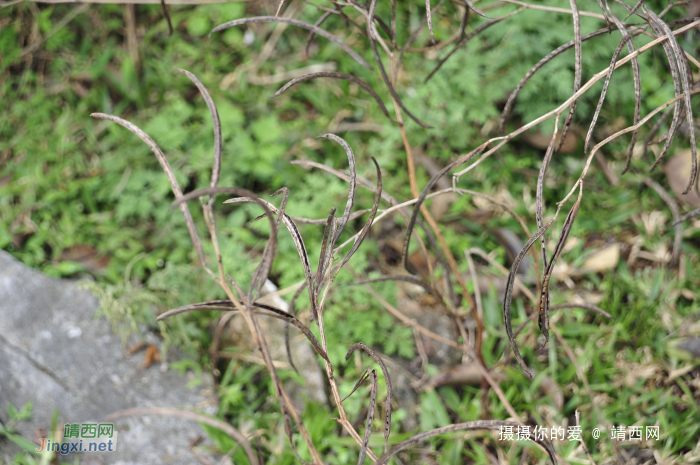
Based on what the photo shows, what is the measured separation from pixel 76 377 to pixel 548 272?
2.16 meters

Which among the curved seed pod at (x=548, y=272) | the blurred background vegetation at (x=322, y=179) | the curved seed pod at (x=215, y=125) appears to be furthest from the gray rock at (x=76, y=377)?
the curved seed pod at (x=548, y=272)

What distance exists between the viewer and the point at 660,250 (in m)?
2.48

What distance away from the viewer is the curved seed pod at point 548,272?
3.51ft

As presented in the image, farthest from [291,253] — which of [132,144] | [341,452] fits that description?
[132,144]

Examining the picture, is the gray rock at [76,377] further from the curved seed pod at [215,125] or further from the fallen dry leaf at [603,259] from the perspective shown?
the fallen dry leaf at [603,259]

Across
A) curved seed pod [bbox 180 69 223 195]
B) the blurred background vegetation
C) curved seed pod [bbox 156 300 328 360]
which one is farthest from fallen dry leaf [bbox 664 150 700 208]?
curved seed pod [bbox 180 69 223 195]

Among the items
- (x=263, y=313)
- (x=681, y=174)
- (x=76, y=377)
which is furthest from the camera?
(x=681, y=174)

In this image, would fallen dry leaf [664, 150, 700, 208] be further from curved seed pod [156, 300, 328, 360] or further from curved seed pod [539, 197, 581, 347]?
curved seed pod [156, 300, 328, 360]

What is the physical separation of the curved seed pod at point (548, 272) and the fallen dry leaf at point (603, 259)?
1.50 meters

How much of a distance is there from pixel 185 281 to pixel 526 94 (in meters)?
2.02

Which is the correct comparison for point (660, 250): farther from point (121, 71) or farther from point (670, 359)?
point (121, 71)

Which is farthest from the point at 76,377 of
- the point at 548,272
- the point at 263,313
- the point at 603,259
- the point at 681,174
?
the point at 681,174

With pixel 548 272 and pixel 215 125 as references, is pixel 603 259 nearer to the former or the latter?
pixel 548 272

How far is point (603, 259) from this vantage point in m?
2.49
